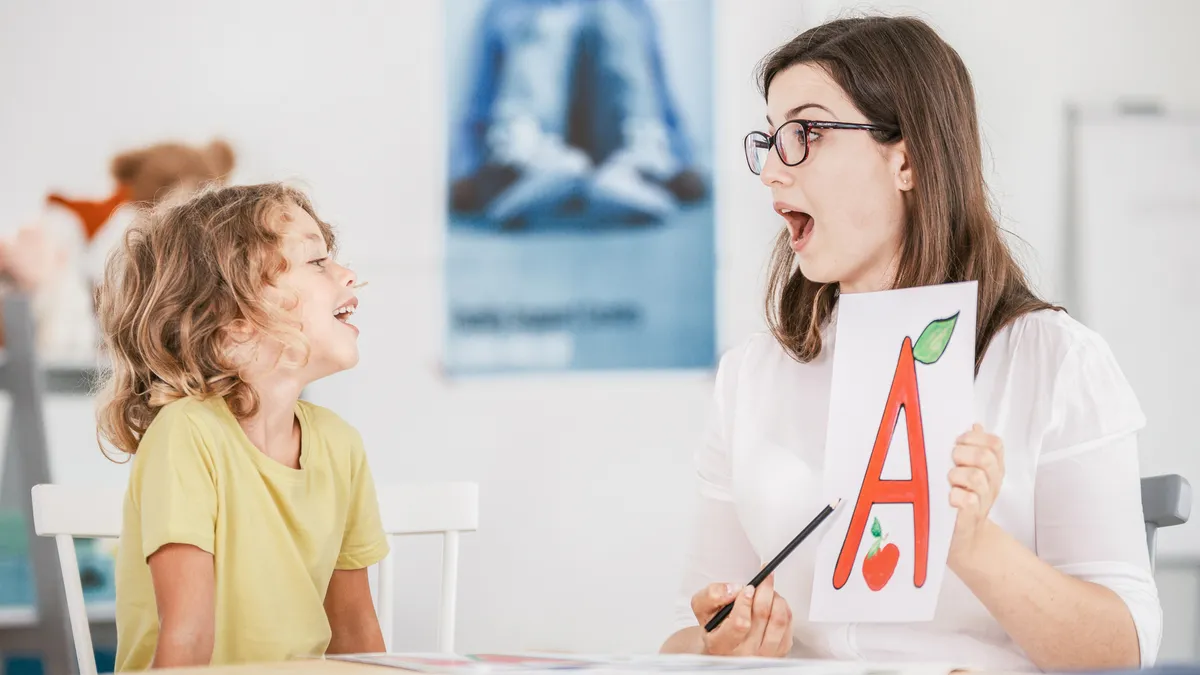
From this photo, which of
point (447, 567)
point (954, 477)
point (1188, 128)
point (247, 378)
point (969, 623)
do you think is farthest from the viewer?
point (1188, 128)

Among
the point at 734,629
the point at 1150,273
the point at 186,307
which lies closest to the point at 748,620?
the point at 734,629

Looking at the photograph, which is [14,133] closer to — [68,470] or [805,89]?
[68,470]

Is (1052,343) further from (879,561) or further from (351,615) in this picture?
(351,615)

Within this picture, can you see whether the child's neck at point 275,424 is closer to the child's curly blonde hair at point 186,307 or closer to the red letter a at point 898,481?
the child's curly blonde hair at point 186,307

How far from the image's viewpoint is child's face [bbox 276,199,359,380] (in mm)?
1231

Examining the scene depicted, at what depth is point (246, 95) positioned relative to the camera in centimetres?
303

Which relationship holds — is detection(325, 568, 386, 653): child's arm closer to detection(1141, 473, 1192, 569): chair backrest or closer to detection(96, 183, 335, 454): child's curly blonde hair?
detection(96, 183, 335, 454): child's curly blonde hair

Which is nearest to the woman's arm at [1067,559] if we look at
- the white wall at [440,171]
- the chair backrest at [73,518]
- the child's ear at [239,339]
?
the child's ear at [239,339]

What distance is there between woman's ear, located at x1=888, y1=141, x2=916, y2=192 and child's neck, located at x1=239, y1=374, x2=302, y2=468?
0.68 metres

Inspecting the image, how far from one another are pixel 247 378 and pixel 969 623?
31.0 inches

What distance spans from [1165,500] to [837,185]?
448mm

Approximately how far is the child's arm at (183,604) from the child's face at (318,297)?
0.27 metres

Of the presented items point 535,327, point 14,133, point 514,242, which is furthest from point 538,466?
point 14,133

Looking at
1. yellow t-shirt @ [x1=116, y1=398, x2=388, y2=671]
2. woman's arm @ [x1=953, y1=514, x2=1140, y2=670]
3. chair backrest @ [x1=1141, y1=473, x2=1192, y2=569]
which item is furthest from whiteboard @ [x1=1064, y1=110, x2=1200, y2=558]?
yellow t-shirt @ [x1=116, y1=398, x2=388, y2=671]
